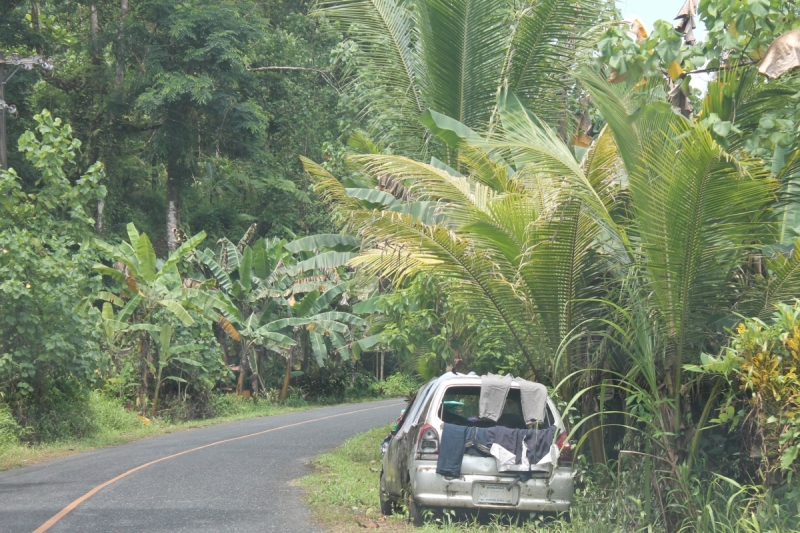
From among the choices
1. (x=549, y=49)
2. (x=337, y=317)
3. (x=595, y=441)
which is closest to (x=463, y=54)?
(x=549, y=49)

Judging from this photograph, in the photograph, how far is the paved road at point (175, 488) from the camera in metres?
9.38

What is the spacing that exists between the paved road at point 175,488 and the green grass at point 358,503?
293 millimetres

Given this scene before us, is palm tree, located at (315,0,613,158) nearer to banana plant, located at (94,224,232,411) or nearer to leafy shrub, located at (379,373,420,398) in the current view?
banana plant, located at (94,224,232,411)

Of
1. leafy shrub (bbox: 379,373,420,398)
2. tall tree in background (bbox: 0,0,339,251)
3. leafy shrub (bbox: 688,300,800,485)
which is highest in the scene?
tall tree in background (bbox: 0,0,339,251)

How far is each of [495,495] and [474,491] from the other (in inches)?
8.0

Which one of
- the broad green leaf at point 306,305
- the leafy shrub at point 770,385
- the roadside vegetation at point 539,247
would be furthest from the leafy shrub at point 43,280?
the leafy shrub at point 770,385

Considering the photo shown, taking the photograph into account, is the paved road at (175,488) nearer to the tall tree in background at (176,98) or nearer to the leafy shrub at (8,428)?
the leafy shrub at (8,428)

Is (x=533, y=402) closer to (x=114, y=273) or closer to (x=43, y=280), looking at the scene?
(x=43, y=280)

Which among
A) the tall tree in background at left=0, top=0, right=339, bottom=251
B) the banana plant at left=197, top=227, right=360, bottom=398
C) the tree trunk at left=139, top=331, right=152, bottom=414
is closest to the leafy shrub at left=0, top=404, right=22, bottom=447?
the tree trunk at left=139, top=331, right=152, bottom=414

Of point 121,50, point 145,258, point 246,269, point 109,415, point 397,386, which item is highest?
point 121,50

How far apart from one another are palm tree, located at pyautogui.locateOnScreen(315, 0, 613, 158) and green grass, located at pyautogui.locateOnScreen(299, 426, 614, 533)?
4.98 meters

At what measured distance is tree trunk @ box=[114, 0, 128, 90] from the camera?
29.4m

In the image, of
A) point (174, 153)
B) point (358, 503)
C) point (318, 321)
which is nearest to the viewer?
point (358, 503)

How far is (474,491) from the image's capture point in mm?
8703
